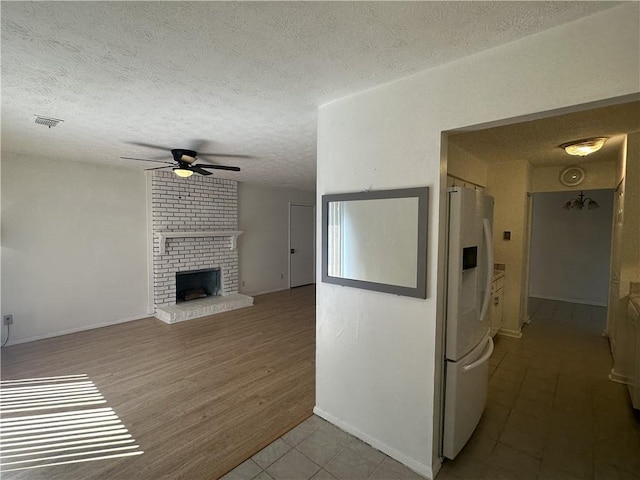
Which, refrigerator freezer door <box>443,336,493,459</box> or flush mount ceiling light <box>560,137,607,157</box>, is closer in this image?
refrigerator freezer door <box>443,336,493,459</box>

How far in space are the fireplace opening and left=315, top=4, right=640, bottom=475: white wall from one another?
3864mm

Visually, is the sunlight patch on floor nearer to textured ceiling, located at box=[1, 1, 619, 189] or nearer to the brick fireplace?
the brick fireplace

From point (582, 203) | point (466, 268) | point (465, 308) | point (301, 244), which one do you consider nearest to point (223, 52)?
point (466, 268)

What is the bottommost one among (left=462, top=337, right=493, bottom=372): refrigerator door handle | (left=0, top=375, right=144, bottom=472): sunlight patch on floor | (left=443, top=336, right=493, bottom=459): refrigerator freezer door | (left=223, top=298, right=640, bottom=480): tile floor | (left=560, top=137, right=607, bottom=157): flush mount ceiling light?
(left=0, top=375, right=144, bottom=472): sunlight patch on floor

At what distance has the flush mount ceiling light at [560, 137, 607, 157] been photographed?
2.79 metres

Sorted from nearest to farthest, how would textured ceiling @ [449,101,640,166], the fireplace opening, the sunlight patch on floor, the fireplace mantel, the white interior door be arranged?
the sunlight patch on floor → textured ceiling @ [449,101,640,166] → the fireplace mantel → the fireplace opening → the white interior door

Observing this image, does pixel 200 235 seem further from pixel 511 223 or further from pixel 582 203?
pixel 582 203

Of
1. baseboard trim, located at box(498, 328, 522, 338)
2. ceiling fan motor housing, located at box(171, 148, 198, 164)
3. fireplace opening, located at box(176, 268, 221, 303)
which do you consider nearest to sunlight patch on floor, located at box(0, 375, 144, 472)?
ceiling fan motor housing, located at box(171, 148, 198, 164)

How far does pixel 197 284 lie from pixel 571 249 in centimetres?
732

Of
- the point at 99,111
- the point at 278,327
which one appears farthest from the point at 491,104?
the point at 278,327

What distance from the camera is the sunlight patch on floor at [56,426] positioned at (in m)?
1.98

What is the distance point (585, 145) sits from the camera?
2.86 meters

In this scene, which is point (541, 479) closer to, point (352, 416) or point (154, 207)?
point (352, 416)

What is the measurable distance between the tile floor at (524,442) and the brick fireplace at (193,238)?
338 centimetres
